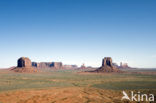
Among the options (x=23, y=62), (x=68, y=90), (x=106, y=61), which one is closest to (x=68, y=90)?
(x=68, y=90)

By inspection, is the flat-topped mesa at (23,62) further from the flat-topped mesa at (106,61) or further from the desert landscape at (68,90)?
the desert landscape at (68,90)

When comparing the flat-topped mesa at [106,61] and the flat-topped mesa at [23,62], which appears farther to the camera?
the flat-topped mesa at [106,61]

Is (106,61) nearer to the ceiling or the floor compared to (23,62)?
nearer to the floor

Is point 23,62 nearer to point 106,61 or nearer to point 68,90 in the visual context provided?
point 106,61

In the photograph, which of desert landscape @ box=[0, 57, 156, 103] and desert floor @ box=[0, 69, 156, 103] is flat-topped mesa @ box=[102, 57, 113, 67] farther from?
desert floor @ box=[0, 69, 156, 103]

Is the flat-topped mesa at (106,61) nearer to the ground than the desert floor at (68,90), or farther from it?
farther from it

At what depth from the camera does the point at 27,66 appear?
14250cm

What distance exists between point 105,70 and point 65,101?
118 m

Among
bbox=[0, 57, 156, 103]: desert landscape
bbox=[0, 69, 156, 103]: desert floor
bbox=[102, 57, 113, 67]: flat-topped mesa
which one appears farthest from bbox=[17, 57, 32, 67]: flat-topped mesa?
bbox=[0, 69, 156, 103]: desert floor

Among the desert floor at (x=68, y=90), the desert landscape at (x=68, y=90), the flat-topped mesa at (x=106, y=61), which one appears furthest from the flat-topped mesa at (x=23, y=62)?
the desert floor at (x=68, y=90)

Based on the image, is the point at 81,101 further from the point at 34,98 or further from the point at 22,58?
the point at 22,58

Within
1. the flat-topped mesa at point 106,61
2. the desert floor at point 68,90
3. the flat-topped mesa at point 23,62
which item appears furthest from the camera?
the flat-topped mesa at point 106,61

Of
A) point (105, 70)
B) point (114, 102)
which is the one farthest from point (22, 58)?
point (114, 102)

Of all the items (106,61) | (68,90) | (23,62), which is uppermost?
(23,62)
